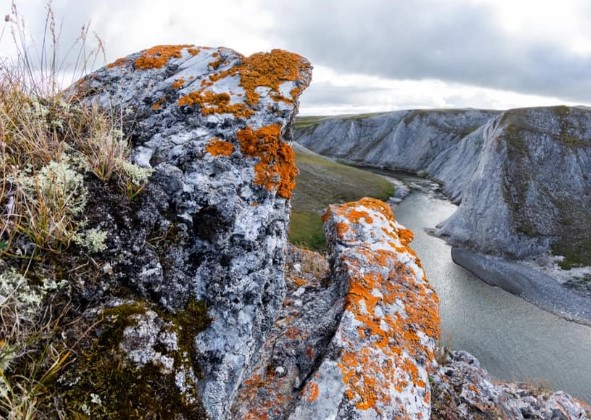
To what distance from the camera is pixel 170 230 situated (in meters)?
3.72

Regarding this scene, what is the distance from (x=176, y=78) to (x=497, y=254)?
38.8 metres

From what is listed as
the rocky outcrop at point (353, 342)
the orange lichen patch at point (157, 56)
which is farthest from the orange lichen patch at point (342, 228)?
the orange lichen patch at point (157, 56)

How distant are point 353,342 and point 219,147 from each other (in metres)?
2.84

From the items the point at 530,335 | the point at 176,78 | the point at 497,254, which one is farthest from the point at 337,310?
the point at 497,254

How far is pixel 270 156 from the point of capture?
180 inches

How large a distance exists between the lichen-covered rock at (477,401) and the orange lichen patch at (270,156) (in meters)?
4.44

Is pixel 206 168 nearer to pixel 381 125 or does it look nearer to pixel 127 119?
pixel 127 119

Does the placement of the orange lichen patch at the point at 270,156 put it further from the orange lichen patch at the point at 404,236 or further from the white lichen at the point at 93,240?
the orange lichen patch at the point at 404,236

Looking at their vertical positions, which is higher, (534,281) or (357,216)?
(357,216)

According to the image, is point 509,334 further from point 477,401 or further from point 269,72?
point 269,72

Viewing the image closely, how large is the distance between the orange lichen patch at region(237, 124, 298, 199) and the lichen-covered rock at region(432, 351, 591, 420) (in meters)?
4.44

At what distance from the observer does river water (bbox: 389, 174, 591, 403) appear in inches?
771

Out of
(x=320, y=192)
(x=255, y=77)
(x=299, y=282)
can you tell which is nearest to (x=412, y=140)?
(x=320, y=192)

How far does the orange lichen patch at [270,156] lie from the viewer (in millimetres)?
4469
